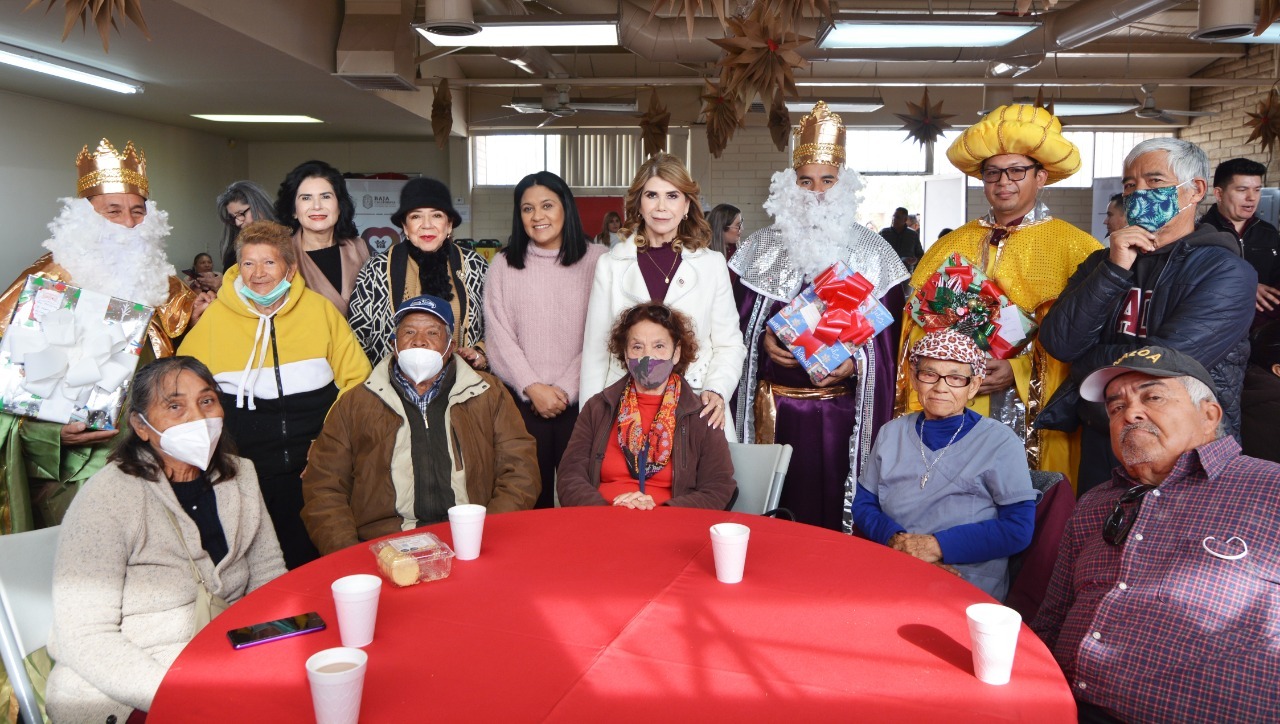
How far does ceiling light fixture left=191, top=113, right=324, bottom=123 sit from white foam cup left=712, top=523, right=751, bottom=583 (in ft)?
36.6

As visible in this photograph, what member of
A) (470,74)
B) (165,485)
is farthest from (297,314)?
(470,74)

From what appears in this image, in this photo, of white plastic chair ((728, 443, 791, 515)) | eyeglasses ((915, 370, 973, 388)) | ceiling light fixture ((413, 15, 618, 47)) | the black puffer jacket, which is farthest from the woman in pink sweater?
ceiling light fixture ((413, 15, 618, 47))

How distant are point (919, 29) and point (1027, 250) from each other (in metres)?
4.28

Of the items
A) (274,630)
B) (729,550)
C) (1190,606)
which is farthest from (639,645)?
(1190,606)

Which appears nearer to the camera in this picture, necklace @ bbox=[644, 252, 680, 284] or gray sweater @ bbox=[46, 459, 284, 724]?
gray sweater @ bbox=[46, 459, 284, 724]

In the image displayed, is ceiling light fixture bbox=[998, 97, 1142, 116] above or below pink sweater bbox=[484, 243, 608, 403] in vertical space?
above

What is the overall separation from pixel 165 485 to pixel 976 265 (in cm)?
265

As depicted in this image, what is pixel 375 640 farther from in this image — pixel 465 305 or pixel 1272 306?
pixel 1272 306

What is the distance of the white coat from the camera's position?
334 centimetres

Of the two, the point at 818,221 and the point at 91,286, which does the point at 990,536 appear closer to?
the point at 818,221

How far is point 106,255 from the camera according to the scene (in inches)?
128

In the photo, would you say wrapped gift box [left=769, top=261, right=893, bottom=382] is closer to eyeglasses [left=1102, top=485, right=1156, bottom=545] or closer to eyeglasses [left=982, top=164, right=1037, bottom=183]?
eyeglasses [left=982, top=164, right=1037, bottom=183]

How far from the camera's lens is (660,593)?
69.2 inches

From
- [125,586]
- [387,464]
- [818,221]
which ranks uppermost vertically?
[818,221]
